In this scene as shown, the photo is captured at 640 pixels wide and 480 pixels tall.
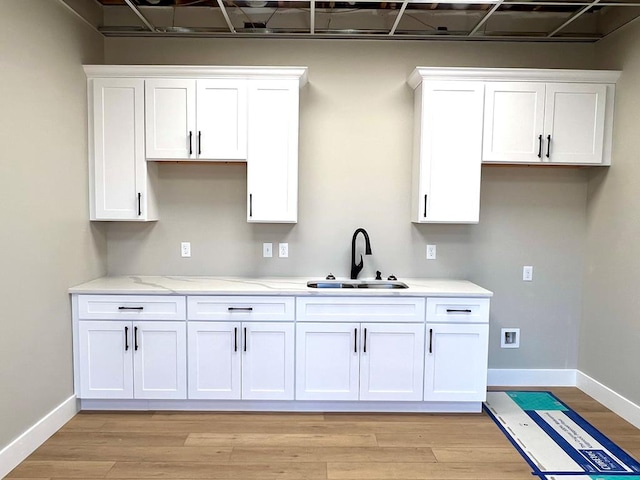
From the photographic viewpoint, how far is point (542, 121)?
309 cm

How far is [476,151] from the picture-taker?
310 cm

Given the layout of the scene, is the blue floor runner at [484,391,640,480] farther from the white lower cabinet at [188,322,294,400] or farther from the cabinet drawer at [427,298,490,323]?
the white lower cabinet at [188,322,294,400]

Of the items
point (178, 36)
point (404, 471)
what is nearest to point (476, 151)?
point (404, 471)

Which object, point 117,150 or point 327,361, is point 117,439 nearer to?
point 327,361

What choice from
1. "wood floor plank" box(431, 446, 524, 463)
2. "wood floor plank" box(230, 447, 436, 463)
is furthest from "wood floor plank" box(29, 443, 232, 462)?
"wood floor plank" box(431, 446, 524, 463)

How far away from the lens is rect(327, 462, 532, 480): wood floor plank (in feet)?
7.55

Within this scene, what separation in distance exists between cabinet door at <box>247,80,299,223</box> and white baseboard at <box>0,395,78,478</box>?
172cm

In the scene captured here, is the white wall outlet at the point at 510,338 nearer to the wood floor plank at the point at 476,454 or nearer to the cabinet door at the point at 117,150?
the wood floor plank at the point at 476,454

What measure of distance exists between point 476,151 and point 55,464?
3230 millimetres

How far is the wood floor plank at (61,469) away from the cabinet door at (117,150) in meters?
1.57

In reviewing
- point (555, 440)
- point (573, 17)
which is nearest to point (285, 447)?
point (555, 440)

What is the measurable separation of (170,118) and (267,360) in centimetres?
181

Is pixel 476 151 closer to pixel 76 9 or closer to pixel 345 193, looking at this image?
pixel 345 193

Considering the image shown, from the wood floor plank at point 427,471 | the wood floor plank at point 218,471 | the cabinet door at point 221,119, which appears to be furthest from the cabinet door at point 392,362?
the cabinet door at point 221,119
